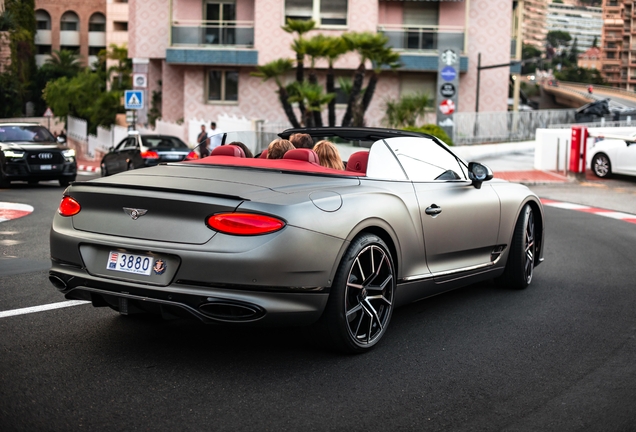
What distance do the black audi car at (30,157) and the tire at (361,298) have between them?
53.6 ft

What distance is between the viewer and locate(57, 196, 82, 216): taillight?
18.5 feet

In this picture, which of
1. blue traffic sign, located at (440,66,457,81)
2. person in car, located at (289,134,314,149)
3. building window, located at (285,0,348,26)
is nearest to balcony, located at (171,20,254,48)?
building window, located at (285,0,348,26)

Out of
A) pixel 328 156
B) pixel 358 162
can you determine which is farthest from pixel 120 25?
pixel 358 162

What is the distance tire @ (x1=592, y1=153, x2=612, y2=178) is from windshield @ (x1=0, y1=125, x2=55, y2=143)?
14424 mm

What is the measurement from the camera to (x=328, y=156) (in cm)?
679

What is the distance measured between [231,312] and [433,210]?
201cm

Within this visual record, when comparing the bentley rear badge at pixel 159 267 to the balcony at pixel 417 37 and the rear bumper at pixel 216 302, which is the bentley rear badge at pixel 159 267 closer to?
the rear bumper at pixel 216 302

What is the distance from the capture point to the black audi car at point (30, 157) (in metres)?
20.6

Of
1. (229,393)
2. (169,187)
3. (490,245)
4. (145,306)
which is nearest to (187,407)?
(229,393)

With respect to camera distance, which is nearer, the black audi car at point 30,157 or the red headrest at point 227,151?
the red headrest at point 227,151

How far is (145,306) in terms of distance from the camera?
5.18 m

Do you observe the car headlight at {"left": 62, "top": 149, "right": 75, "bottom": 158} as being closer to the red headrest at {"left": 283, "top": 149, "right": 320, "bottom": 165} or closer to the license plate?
the red headrest at {"left": 283, "top": 149, "right": 320, "bottom": 165}

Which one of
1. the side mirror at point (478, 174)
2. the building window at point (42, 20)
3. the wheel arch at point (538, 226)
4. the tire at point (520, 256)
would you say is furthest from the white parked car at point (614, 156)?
the building window at point (42, 20)

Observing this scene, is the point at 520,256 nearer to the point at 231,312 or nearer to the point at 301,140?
the point at 301,140
